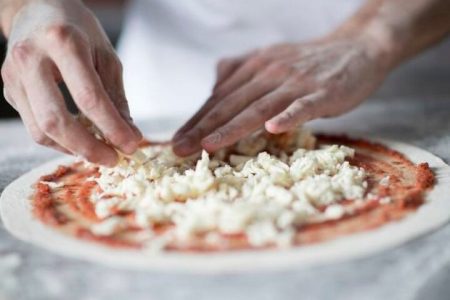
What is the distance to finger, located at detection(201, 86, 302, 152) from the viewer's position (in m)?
0.86

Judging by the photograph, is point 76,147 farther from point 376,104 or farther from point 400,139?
point 376,104

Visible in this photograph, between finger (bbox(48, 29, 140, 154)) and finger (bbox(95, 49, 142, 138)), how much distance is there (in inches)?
3.1

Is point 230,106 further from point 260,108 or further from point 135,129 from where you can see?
point 135,129

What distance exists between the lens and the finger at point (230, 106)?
0.89 m

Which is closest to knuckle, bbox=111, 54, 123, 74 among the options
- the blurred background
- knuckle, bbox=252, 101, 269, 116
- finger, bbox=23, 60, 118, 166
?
finger, bbox=23, 60, 118, 166

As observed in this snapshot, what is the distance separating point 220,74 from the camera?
1.10 meters

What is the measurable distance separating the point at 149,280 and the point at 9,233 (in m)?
0.22

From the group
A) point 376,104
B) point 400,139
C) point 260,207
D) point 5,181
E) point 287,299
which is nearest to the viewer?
point 287,299

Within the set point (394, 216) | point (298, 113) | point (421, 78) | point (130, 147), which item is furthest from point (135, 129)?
point (421, 78)

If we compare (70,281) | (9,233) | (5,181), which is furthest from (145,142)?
(70,281)

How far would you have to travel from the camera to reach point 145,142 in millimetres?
1046

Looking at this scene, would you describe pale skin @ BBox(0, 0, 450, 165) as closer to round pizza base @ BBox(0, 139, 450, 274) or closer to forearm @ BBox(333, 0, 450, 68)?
forearm @ BBox(333, 0, 450, 68)

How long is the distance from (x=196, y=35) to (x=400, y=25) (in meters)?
0.46

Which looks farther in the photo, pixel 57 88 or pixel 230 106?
pixel 230 106
